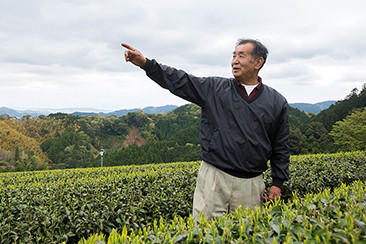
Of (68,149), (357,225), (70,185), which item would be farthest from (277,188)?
(68,149)

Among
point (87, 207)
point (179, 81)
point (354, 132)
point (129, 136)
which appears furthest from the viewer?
point (129, 136)

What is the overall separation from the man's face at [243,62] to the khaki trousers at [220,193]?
0.88m

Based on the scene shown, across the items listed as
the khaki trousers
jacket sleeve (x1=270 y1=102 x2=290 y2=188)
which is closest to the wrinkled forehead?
jacket sleeve (x1=270 y1=102 x2=290 y2=188)

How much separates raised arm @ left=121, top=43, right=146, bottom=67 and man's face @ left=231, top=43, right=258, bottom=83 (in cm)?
83

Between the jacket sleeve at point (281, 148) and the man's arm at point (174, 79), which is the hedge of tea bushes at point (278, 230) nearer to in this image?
the jacket sleeve at point (281, 148)

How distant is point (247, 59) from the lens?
2.37 meters

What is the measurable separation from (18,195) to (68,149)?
195 ft

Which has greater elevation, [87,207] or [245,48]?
[245,48]

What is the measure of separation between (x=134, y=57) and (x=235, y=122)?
1.02 meters

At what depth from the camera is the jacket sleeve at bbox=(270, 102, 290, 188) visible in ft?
7.98

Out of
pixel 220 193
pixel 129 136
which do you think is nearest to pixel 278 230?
pixel 220 193

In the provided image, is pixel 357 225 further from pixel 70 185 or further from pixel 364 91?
pixel 364 91

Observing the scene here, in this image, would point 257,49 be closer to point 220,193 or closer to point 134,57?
point 134,57

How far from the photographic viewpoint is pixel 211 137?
2.29 meters
